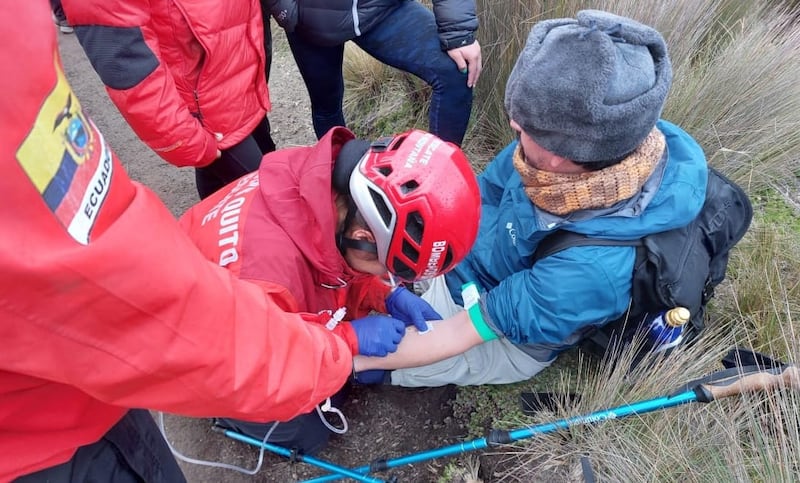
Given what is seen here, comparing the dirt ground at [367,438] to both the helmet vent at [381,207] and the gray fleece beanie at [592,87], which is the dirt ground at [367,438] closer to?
the helmet vent at [381,207]

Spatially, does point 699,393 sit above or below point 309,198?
below

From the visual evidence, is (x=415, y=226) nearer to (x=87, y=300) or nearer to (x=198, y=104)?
(x=87, y=300)

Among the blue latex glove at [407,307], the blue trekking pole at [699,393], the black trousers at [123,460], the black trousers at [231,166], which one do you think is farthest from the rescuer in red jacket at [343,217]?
the black trousers at [231,166]

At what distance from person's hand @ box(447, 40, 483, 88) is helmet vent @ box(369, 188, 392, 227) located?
153cm

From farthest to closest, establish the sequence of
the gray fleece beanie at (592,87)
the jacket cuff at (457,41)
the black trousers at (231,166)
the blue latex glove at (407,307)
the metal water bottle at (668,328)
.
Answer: the black trousers at (231,166) → the jacket cuff at (457,41) → the blue latex glove at (407,307) → the metal water bottle at (668,328) → the gray fleece beanie at (592,87)

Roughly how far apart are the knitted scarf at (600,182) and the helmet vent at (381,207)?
627 mm

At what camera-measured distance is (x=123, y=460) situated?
1526 mm

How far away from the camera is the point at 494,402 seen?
2.78 m

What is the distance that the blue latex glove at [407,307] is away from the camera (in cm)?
262

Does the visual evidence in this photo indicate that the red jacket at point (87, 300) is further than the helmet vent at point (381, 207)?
No

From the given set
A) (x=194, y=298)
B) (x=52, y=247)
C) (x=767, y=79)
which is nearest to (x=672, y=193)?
(x=194, y=298)

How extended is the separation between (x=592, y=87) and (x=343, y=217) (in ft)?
3.14

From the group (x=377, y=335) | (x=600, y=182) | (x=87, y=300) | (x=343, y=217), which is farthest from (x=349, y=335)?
(x=87, y=300)

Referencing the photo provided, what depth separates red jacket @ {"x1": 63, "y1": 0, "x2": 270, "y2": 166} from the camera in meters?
2.34
